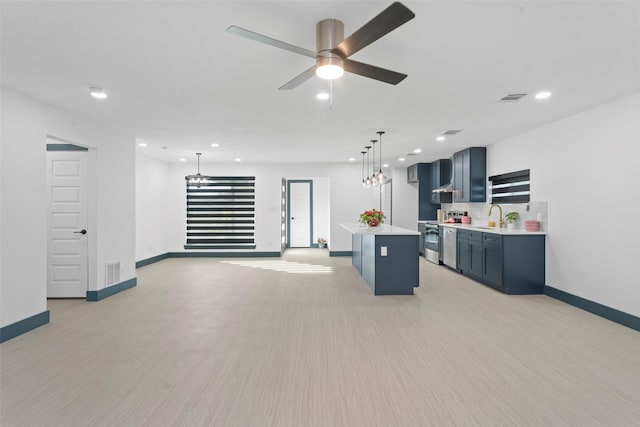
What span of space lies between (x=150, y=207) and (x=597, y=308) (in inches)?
348

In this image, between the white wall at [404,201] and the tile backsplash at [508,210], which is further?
the white wall at [404,201]

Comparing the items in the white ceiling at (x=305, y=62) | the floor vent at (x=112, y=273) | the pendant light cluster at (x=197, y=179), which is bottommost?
the floor vent at (x=112, y=273)

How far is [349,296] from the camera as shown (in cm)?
494

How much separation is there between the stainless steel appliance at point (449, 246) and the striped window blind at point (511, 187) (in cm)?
104

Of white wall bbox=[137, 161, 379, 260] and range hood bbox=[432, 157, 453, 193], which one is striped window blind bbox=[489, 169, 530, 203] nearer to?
range hood bbox=[432, 157, 453, 193]

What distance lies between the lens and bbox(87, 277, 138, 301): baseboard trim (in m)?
4.75

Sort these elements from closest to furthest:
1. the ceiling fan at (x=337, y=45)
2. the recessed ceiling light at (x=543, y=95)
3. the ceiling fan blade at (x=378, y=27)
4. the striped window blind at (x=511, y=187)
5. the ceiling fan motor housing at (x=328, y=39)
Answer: the ceiling fan blade at (x=378, y=27)
the ceiling fan at (x=337, y=45)
the ceiling fan motor housing at (x=328, y=39)
the recessed ceiling light at (x=543, y=95)
the striped window blind at (x=511, y=187)

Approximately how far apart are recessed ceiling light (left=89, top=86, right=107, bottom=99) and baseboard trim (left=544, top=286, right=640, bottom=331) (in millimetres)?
6439

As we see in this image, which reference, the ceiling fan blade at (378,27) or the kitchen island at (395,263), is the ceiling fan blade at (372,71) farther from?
the kitchen island at (395,263)

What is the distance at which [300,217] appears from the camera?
36.5ft

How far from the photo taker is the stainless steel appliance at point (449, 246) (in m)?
6.71

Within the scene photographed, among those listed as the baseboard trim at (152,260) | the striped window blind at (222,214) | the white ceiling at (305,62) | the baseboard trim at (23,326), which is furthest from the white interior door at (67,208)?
the striped window blind at (222,214)

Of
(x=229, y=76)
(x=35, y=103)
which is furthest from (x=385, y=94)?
(x=35, y=103)

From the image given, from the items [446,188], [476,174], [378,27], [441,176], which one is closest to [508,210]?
[476,174]
